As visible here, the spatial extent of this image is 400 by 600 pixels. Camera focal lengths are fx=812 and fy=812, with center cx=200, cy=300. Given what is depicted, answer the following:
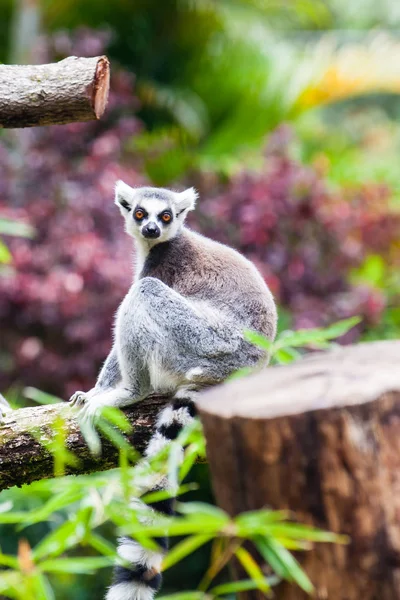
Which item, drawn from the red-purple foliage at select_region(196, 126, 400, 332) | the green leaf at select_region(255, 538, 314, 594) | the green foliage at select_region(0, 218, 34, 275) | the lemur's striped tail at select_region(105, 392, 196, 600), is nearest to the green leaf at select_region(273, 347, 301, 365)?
the lemur's striped tail at select_region(105, 392, 196, 600)

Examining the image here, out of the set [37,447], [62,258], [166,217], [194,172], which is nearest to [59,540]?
[37,447]

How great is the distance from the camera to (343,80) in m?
8.07

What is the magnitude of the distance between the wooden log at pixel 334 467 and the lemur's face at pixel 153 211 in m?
1.95

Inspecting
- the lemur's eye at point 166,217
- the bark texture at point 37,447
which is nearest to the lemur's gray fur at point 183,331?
the bark texture at point 37,447

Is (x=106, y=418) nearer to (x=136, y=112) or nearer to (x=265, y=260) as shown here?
(x=265, y=260)

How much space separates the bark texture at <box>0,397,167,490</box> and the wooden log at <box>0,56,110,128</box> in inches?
42.9

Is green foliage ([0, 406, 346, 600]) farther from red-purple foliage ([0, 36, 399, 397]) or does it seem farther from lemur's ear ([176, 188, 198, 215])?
red-purple foliage ([0, 36, 399, 397])

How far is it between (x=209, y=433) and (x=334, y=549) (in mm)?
390

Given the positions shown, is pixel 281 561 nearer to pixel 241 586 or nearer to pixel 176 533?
pixel 241 586

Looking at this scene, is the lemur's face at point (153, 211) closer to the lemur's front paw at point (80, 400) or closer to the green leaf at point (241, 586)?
the lemur's front paw at point (80, 400)

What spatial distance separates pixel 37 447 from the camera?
302 centimetres

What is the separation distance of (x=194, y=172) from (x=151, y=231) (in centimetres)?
403

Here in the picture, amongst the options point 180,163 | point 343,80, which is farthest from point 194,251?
point 343,80

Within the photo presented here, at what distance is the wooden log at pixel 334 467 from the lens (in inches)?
71.9
